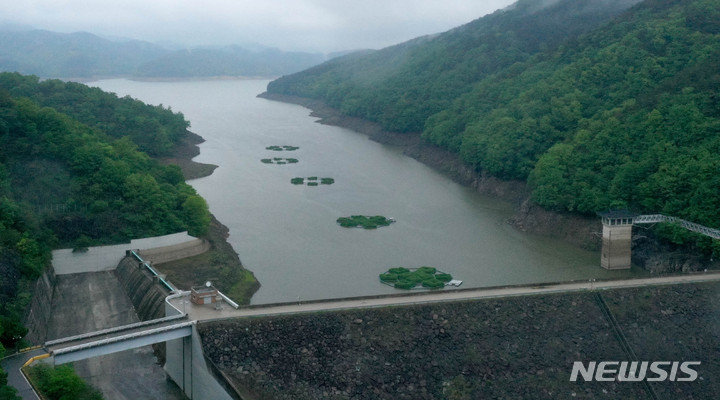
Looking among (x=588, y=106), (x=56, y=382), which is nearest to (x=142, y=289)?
(x=56, y=382)

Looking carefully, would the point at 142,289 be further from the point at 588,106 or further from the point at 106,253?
the point at 588,106

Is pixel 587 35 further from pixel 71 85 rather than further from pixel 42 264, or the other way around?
pixel 42 264

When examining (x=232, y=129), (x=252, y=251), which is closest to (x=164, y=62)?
(x=232, y=129)

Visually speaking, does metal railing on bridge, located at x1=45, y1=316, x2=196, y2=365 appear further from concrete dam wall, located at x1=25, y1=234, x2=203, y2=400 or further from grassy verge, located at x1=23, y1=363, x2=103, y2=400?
concrete dam wall, located at x1=25, y1=234, x2=203, y2=400

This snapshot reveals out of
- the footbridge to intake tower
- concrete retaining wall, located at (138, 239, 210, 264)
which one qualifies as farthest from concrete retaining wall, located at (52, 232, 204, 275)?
the footbridge to intake tower

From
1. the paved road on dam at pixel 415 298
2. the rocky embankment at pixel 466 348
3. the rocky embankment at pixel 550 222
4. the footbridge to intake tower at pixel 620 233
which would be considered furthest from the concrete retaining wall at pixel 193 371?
the rocky embankment at pixel 550 222

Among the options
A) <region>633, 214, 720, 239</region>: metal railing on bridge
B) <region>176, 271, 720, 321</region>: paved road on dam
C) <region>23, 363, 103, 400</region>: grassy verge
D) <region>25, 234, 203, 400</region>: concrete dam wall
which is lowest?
<region>25, 234, 203, 400</region>: concrete dam wall

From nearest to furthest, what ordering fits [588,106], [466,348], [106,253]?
[466,348] → [106,253] → [588,106]
